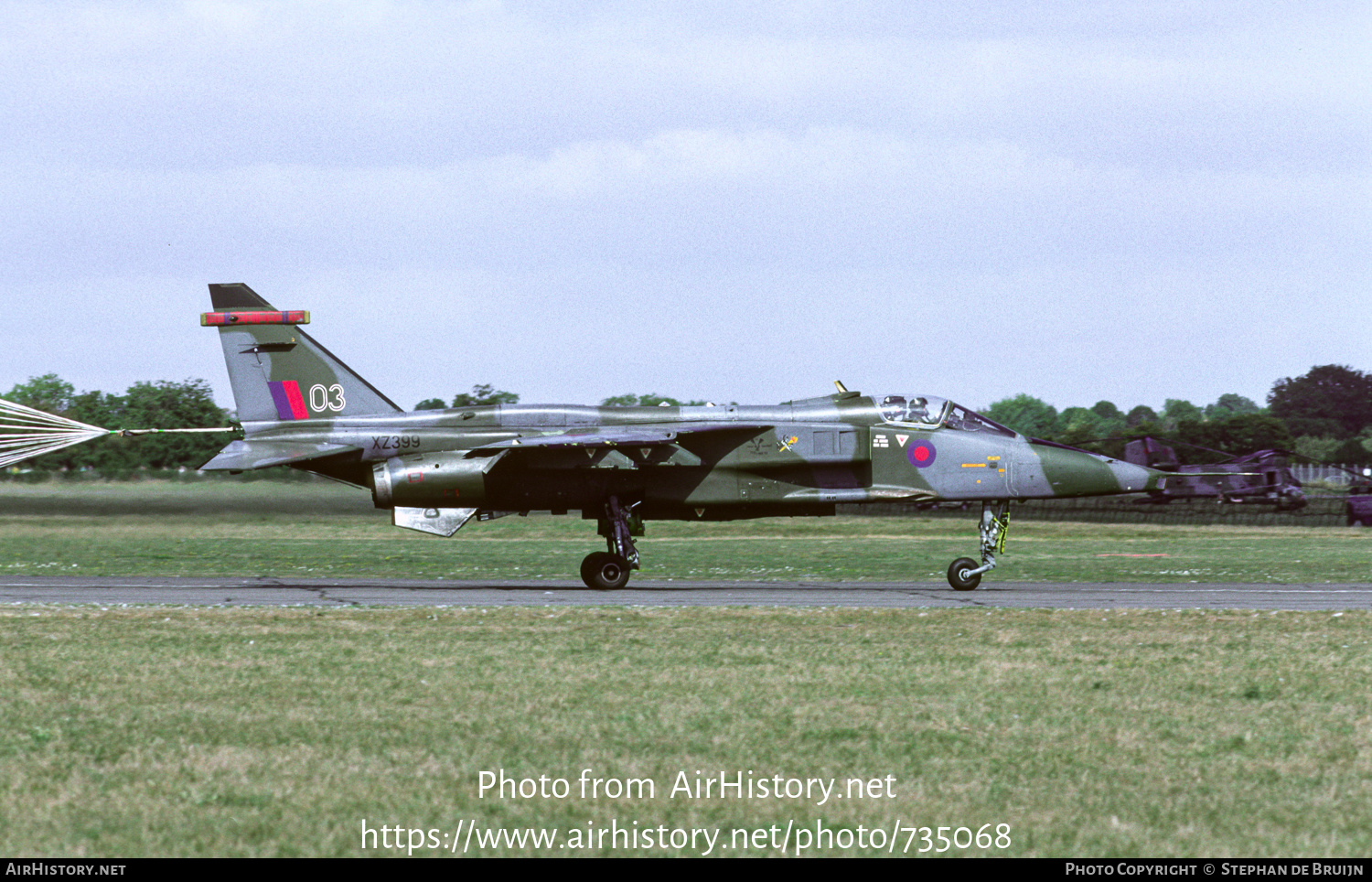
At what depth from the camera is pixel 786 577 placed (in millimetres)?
28969

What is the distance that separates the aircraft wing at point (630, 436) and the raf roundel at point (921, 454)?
259 centimetres

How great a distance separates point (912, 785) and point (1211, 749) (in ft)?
8.22

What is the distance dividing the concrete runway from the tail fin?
128 inches

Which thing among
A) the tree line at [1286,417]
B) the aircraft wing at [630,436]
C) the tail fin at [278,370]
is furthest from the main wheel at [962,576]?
the tree line at [1286,417]

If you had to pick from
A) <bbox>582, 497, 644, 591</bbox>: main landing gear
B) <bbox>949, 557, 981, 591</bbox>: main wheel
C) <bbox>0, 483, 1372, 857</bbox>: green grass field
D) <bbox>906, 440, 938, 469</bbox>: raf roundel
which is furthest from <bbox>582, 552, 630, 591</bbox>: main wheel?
<bbox>949, 557, 981, 591</bbox>: main wheel

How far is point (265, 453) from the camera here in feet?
78.8

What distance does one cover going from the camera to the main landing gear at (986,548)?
24031 millimetres

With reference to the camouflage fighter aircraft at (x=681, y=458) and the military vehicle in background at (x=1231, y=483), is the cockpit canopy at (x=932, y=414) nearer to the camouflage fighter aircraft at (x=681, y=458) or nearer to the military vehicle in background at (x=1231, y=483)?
the camouflage fighter aircraft at (x=681, y=458)

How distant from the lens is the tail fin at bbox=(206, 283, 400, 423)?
2483cm

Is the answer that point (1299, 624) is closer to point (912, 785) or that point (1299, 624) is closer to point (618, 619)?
point (618, 619)

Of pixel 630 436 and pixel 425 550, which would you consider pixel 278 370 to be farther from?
pixel 425 550

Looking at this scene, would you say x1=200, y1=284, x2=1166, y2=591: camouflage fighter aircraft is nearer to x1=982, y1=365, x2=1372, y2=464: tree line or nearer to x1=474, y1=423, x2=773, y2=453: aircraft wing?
x1=474, y1=423, x2=773, y2=453: aircraft wing
